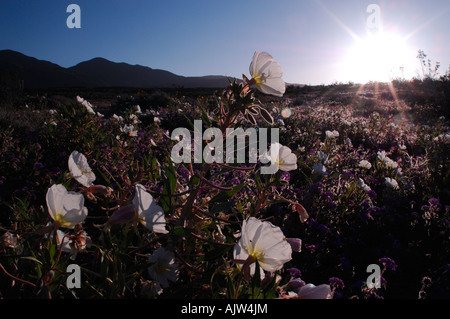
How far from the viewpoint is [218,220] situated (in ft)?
3.59

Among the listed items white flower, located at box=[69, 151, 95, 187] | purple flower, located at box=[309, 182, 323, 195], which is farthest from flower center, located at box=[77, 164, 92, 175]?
purple flower, located at box=[309, 182, 323, 195]

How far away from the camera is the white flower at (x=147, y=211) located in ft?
2.85

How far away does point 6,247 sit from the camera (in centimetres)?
111

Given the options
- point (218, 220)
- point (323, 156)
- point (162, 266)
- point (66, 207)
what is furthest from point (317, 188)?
point (66, 207)

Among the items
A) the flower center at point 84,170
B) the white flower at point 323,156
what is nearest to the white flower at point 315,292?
the flower center at point 84,170

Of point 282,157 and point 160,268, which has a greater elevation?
point 282,157

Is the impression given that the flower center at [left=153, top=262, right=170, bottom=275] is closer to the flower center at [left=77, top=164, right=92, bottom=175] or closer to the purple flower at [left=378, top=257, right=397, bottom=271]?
the flower center at [left=77, top=164, right=92, bottom=175]

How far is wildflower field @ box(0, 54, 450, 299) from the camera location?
906mm

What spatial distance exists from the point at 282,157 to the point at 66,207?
1.00 m

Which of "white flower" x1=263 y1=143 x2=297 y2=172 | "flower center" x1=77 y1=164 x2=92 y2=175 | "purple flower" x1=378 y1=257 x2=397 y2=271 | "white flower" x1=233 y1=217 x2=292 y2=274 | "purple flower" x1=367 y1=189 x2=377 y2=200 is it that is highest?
"white flower" x1=263 y1=143 x2=297 y2=172

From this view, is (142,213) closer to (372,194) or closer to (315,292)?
(315,292)

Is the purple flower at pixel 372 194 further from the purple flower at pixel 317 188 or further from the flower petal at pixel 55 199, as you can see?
the flower petal at pixel 55 199

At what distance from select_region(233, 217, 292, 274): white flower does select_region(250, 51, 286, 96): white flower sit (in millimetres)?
547
